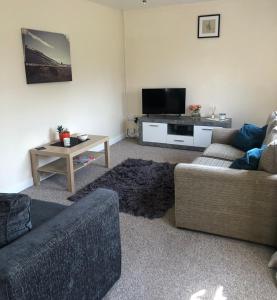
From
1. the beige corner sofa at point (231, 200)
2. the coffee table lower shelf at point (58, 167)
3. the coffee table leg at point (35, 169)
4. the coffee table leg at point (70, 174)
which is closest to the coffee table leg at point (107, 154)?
the coffee table lower shelf at point (58, 167)

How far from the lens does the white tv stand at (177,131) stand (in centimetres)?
491

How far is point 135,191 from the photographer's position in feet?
11.3

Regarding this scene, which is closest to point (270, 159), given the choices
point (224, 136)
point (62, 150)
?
point (224, 136)

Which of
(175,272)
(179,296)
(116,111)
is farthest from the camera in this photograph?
(116,111)

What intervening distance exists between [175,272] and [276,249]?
870 mm

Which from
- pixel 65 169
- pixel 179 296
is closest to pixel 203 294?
pixel 179 296

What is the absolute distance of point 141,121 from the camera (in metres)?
5.41

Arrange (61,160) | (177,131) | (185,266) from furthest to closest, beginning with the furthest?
(177,131), (61,160), (185,266)

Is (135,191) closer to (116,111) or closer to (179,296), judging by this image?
(179,296)

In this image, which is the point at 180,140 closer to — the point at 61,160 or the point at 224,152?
the point at 224,152

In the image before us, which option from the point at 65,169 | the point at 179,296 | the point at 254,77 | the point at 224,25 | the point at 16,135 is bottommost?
the point at 179,296

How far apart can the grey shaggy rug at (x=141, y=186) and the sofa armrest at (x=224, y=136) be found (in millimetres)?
754

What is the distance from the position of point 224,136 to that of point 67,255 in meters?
3.00

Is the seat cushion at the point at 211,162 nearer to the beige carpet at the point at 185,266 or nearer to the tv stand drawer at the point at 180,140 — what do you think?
the beige carpet at the point at 185,266
